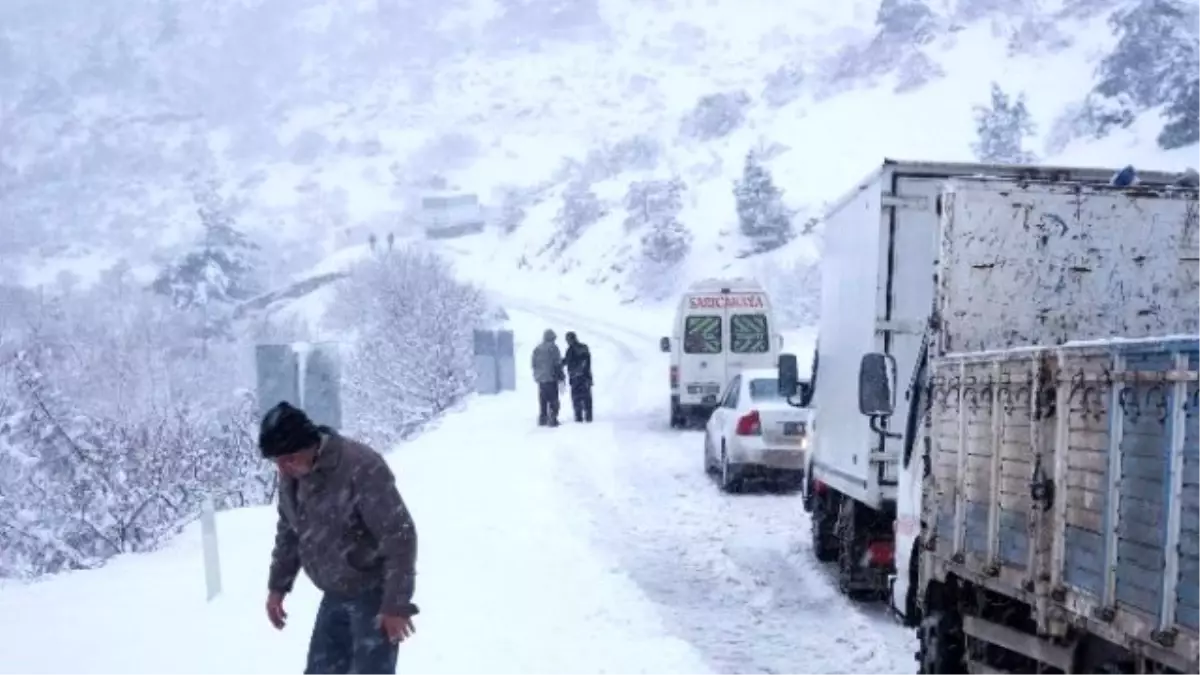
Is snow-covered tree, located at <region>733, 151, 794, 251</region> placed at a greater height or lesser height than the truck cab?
greater

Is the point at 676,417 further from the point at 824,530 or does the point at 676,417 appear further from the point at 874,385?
the point at 874,385

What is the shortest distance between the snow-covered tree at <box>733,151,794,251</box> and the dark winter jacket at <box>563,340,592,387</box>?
29495 millimetres

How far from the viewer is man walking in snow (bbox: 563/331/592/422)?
21656mm

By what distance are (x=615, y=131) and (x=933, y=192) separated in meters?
A: 94.9

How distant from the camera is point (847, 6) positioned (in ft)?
422

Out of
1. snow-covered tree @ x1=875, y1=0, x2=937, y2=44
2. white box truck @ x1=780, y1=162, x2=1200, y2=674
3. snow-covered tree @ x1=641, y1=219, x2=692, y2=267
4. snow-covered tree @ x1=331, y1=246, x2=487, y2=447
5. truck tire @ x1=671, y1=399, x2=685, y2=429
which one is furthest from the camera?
snow-covered tree @ x1=875, y1=0, x2=937, y2=44

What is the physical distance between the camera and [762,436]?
1401 cm

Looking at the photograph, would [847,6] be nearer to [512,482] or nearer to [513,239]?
[513,239]

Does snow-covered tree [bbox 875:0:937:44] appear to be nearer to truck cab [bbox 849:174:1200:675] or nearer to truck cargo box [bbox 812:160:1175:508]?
truck cargo box [bbox 812:160:1175:508]

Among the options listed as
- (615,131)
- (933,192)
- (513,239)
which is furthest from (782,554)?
(615,131)

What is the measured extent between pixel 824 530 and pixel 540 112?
351 feet

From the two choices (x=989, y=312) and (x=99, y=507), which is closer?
(x=989, y=312)

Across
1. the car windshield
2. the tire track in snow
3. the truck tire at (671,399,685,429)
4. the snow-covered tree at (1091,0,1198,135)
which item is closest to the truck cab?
the tire track in snow

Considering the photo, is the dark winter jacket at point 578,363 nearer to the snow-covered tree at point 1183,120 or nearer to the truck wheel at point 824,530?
the truck wheel at point 824,530
